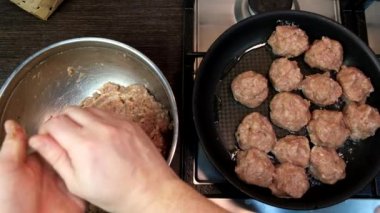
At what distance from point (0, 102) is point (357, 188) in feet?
2.89

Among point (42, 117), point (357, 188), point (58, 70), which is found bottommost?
point (357, 188)

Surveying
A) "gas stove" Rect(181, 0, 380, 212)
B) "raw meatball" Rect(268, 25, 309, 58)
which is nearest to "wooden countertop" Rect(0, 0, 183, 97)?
"gas stove" Rect(181, 0, 380, 212)

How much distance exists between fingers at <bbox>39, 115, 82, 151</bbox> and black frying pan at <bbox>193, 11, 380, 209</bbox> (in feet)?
1.30

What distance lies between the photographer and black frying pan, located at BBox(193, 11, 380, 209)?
982mm

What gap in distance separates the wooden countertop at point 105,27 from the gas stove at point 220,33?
2.5 inches

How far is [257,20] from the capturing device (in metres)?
1.08

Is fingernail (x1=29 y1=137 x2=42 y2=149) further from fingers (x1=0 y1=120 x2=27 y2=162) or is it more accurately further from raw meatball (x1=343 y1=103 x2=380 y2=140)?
raw meatball (x1=343 y1=103 x2=380 y2=140)

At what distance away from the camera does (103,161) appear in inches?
23.7

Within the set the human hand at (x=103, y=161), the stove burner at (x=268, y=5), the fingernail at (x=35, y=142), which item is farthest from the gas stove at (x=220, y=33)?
the fingernail at (x=35, y=142)

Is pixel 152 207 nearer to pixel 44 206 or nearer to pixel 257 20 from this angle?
pixel 44 206


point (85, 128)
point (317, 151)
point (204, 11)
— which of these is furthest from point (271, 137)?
point (85, 128)

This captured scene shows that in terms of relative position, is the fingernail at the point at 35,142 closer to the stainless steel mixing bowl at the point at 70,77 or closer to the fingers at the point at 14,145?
the fingers at the point at 14,145

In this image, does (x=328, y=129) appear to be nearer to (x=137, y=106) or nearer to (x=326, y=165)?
(x=326, y=165)

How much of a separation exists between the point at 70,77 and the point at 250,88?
502 millimetres
